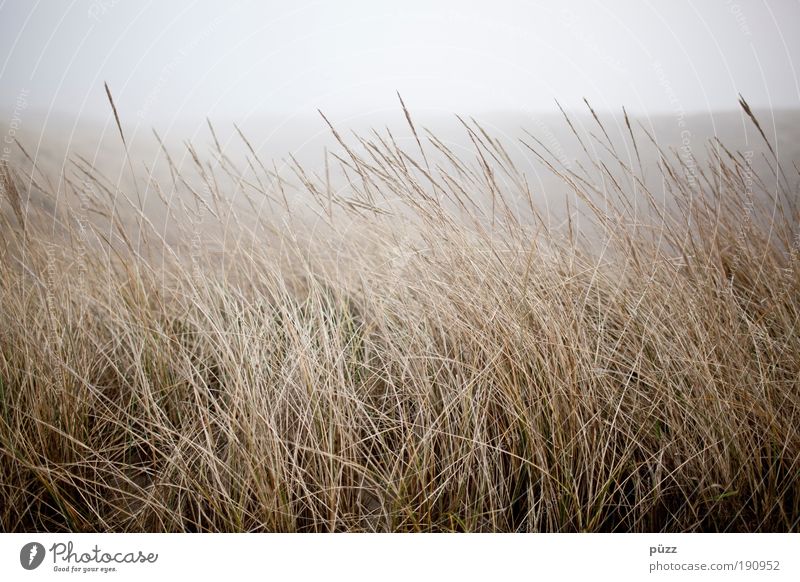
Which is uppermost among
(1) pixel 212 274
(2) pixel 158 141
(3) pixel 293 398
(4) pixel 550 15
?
(4) pixel 550 15

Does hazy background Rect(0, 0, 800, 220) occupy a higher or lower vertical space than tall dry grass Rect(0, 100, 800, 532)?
higher

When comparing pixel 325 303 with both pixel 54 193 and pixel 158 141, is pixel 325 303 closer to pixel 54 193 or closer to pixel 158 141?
pixel 158 141

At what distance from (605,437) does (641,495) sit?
0.14 meters

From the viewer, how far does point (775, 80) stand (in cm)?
125

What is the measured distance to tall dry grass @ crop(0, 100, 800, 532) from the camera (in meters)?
1.10

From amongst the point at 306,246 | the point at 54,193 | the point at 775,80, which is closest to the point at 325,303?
the point at 306,246
